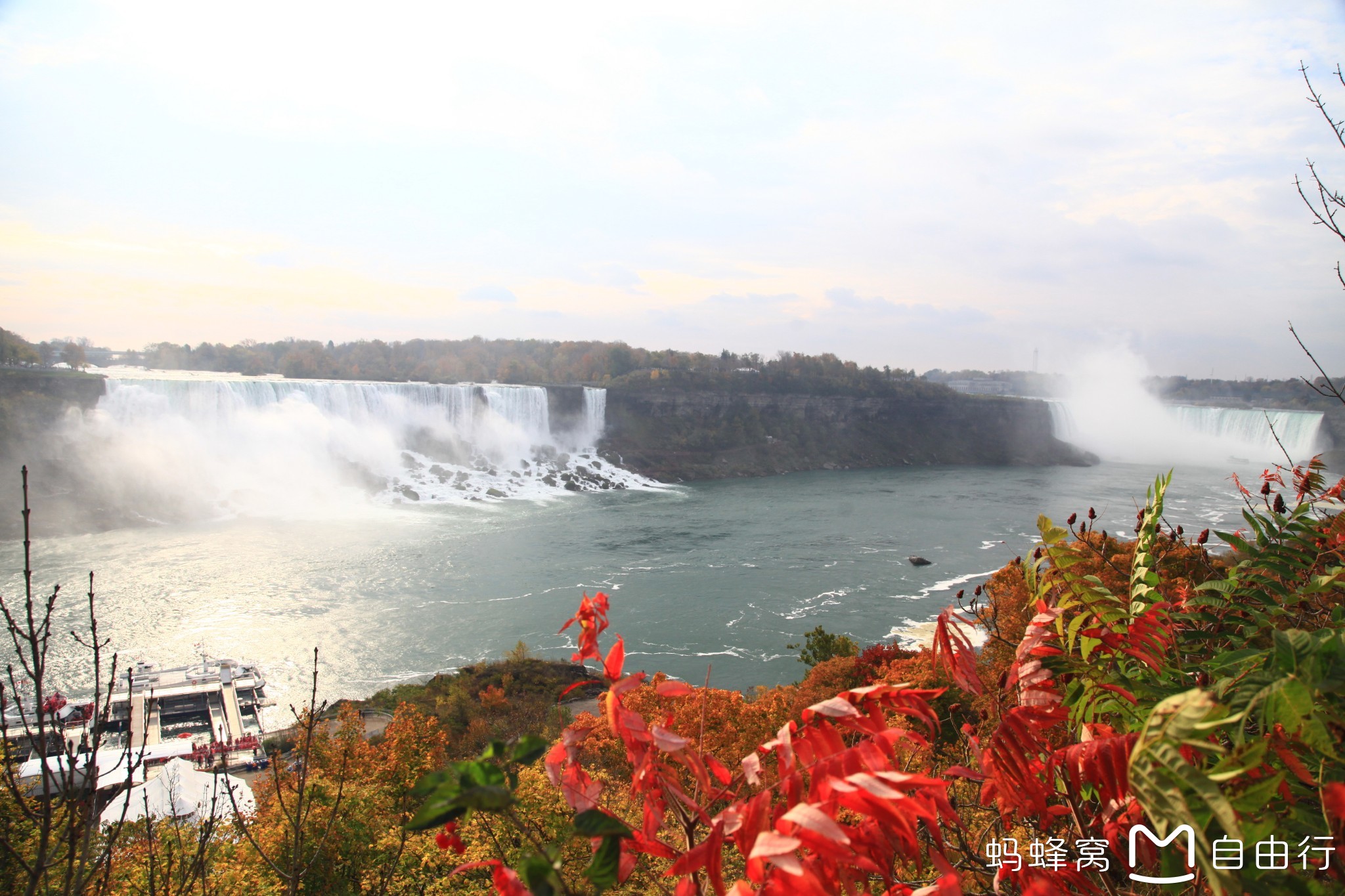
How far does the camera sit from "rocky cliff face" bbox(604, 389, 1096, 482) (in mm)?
46875

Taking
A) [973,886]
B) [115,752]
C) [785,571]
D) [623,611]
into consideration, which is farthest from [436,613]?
[973,886]

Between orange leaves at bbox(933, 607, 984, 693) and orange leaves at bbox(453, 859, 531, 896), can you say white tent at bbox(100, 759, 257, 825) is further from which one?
orange leaves at bbox(933, 607, 984, 693)

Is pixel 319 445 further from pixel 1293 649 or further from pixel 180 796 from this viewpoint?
pixel 1293 649

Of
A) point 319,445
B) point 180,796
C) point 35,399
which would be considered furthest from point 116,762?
point 319,445

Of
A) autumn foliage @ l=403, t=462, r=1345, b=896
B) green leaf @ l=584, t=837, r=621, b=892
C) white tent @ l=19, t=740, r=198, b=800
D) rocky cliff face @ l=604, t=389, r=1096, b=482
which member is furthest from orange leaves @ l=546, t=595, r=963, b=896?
rocky cliff face @ l=604, t=389, r=1096, b=482

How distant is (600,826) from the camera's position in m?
0.76

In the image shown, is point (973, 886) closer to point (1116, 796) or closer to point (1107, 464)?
point (1116, 796)

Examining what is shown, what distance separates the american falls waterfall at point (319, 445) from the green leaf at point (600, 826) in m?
33.4

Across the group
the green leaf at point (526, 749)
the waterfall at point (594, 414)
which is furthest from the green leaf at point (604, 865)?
the waterfall at point (594, 414)

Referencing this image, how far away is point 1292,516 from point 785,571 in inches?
795

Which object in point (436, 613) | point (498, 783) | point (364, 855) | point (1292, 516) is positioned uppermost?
point (1292, 516)

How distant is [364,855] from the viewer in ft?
14.4

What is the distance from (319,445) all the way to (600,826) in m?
39.0

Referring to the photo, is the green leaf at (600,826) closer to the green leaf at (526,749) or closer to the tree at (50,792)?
the green leaf at (526,749)
